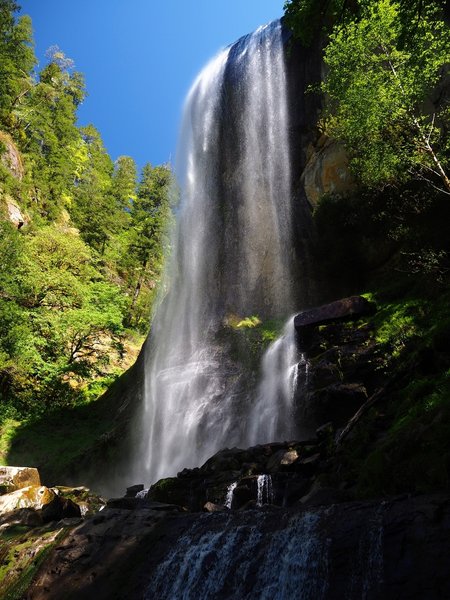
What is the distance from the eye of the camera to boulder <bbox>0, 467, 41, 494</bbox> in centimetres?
1481

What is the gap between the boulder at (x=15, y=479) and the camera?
1481 cm

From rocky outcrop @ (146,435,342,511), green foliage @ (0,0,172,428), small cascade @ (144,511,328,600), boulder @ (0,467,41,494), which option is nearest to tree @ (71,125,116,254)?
green foliage @ (0,0,172,428)

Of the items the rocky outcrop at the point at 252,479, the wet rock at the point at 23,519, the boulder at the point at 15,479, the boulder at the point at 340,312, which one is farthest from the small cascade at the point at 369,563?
the boulder at the point at 15,479

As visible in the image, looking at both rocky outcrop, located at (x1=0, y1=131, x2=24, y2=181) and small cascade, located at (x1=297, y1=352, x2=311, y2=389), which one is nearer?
small cascade, located at (x1=297, y1=352, x2=311, y2=389)

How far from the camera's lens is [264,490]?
9523 mm

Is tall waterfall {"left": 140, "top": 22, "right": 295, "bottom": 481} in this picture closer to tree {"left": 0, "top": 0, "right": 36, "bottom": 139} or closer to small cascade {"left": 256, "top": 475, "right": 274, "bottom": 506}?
small cascade {"left": 256, "top": 475, "right": 274, "bottom": 506}

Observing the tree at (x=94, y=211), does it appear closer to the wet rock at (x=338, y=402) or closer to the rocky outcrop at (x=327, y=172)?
the rocky outcrop at (x=327, y=172)

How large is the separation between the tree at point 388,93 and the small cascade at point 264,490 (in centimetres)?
968

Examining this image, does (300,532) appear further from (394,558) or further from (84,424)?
(84,424)

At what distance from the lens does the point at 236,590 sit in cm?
582

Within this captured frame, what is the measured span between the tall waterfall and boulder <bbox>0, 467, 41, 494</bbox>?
4.60 metres

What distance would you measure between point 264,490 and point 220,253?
18.0m

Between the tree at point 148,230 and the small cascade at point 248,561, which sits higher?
the tree at point 148,230

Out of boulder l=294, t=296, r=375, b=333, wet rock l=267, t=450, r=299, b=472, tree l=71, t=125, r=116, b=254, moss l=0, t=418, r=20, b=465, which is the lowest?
wet rock l=267, t=450, r=299, b=472
